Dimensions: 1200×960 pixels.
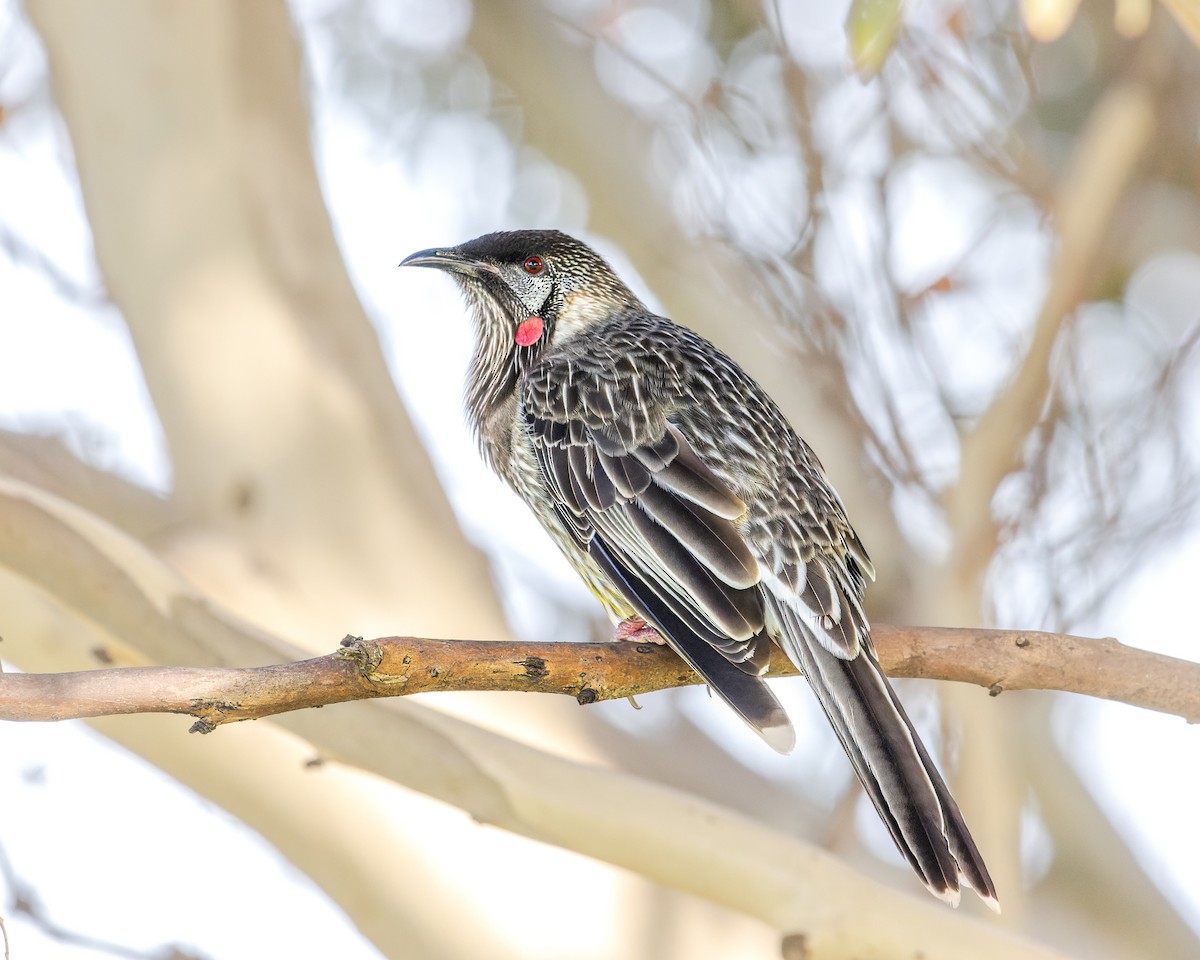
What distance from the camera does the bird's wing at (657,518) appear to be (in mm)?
3354

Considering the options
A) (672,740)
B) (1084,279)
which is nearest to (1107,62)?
(1084,279)

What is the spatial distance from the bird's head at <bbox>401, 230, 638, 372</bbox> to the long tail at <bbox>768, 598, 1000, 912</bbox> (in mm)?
1726

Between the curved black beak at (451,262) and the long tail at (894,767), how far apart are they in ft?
Answer: 6.59

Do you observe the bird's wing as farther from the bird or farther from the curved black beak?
the curved black beak

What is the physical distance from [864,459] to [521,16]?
3.86 metres

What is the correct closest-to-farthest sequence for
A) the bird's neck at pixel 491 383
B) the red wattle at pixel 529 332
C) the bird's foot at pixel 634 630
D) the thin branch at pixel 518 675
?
the thin branch at pixel 518 675
the bird's foot at pixel 634 630
the bird's neck at pixel 491 383
the red wattle at pixel 529 332

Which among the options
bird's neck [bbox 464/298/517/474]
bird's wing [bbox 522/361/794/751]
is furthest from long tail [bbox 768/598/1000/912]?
bird's neck [bbox 464/298/517/474]

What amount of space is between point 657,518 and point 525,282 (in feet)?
4.77

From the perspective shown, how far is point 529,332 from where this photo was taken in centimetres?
470

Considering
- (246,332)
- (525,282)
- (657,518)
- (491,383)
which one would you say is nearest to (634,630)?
(657,518)

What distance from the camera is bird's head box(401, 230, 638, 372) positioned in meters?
4.78

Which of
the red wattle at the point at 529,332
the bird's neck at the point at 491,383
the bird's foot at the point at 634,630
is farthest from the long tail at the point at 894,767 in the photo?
the red wattle at the point at 529,332

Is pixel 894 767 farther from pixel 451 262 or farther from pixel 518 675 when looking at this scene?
pixel 451 262

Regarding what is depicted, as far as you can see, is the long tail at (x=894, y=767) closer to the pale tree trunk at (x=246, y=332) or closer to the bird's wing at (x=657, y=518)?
the bird's wing at (x=657, y=518)
